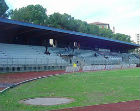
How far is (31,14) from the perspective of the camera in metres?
70.1

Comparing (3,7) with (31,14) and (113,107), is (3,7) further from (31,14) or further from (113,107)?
(113,107)

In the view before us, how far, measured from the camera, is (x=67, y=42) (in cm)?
5712

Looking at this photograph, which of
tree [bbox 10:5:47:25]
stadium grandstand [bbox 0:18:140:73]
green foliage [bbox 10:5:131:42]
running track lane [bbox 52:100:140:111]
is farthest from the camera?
green foliage [bbox 10:5:131:42]

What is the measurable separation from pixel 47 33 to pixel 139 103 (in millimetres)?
34606

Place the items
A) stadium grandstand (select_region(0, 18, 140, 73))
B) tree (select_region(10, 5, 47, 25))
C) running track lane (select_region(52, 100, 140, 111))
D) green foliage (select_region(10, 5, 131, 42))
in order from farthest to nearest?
green foliage (select_region(10, 5, 131, 42))
tree (select_region(10, 5, 47, 25))
stadium grandstand (select_region(0, 18, 140, 73))
running track lane (select_region(52, 100, 140, 111))

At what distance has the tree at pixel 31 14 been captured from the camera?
70250 mm

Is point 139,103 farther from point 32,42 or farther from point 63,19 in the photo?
point 63,19

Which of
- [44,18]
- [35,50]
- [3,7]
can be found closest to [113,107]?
[35,50]

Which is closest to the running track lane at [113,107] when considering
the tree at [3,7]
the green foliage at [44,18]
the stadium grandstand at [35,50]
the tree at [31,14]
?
the stadium grandstand at [35,50]

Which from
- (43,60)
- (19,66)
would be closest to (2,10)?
(43,60)

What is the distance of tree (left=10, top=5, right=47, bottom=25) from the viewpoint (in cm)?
7025

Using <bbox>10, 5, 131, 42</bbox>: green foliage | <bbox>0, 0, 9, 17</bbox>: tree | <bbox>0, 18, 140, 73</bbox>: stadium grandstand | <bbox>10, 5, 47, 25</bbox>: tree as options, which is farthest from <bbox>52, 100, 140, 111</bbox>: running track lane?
<bbox>10, 5, 47, 25</bbox>: tree

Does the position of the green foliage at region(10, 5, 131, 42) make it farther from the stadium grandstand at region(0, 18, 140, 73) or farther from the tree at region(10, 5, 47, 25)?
the stadium grandstand at region(0, 18, 140, 73)

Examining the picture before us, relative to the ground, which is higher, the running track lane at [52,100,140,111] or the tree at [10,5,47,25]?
the tree at [10,5,47,25]
